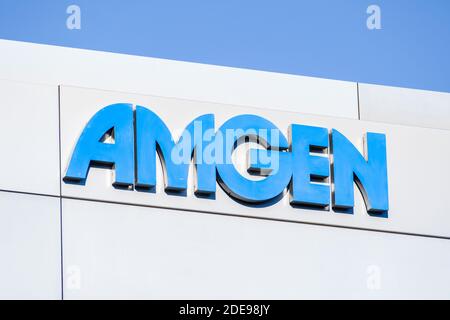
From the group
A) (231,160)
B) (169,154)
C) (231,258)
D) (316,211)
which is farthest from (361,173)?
(169,154)

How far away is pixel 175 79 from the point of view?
17.8 metres

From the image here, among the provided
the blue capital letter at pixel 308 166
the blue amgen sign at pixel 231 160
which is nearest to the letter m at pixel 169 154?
the blue amgen sign at pixel 231 160

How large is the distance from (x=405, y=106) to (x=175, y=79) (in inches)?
158

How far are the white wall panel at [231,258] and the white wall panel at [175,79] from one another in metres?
2.06

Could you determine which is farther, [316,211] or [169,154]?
[316,211]

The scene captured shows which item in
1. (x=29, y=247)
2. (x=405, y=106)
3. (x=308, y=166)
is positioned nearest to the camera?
(x=29, y=247)

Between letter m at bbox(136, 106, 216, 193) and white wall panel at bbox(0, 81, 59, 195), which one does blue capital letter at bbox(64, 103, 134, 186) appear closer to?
letter m at bbox(136, 106, 216, 193)

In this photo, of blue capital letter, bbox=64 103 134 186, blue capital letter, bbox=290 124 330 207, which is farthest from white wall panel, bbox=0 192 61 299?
blue capital letter, bbox=290 124 330 207

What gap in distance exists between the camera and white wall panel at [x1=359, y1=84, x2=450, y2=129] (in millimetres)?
18953

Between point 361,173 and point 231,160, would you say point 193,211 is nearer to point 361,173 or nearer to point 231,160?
point 231,160

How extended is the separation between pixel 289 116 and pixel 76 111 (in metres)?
3.34

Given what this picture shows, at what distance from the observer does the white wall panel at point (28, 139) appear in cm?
1606
